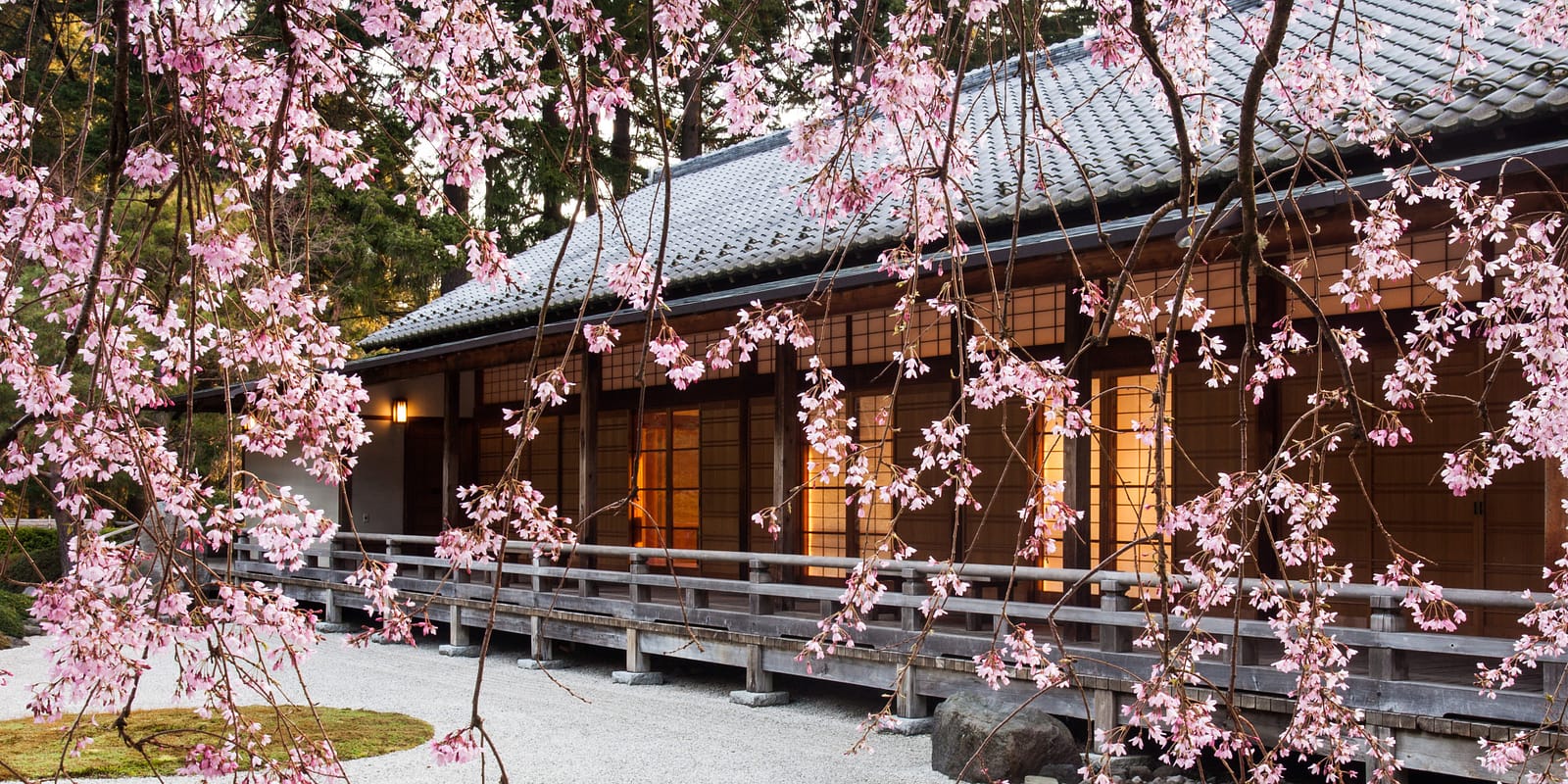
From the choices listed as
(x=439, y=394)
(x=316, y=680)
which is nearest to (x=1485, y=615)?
(x=316, y=680)

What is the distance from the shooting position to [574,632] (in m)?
10.2

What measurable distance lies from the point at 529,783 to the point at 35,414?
381 cm

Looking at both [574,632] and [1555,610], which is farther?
[574,632]

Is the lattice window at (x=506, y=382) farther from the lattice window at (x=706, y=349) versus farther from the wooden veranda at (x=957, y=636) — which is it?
the wooden veranda at (x=957, y=636)

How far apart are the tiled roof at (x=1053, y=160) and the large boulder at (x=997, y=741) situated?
8.08 ft

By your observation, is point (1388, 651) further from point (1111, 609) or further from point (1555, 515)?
point (1111, 609)

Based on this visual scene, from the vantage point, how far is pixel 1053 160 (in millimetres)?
8555

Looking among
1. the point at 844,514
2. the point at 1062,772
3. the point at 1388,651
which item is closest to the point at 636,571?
the point at 844,514

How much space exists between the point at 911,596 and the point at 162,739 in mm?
4437

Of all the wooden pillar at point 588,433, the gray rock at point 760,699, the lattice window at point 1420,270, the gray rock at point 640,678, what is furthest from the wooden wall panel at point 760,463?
the lattice window at point 1420,270

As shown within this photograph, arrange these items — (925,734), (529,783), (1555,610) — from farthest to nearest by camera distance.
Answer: (925,734)
(529,783)
(1555,610)

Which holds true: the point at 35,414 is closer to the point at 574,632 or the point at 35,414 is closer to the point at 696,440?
the point at 574,632

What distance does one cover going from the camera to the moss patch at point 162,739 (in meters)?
6.47

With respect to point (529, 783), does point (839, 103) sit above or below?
above
